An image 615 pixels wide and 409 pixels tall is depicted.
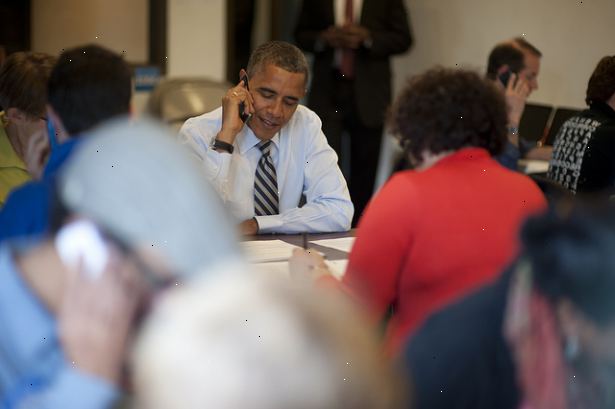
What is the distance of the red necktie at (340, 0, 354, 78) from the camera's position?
5.68m

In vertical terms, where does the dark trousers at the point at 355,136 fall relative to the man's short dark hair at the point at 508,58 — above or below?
below

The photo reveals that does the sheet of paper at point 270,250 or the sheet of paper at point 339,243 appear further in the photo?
the sheet of paper at point 339,243

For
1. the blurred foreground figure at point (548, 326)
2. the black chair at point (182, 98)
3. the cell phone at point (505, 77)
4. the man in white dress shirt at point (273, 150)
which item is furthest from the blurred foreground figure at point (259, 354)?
the black chair at point (182, 98)

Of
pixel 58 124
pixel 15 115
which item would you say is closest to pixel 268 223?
pixel 15 115

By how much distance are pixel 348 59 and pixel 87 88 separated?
14.2ft

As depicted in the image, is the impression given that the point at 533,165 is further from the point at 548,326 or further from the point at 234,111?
the point at 548,326

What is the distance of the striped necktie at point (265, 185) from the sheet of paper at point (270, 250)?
1.23 feet

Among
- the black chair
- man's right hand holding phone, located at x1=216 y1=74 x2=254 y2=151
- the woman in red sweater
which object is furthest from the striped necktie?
the black chair

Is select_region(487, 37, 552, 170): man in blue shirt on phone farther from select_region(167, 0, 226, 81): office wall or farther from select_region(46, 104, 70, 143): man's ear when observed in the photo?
select_region(46, 104, 70, 143): man's ear

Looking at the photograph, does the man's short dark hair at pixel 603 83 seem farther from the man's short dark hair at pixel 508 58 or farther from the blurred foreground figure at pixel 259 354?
the blurred foreground figure at pixel 259 354

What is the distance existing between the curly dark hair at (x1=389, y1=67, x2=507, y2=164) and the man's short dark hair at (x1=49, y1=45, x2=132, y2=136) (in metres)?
0.76

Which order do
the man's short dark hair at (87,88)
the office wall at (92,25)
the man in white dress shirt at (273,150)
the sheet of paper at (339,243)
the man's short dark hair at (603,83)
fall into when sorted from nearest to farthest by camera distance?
the man's short dark hair at (87,88) → the sheet of paper at (339,243) → the man in white dress shirt at (273,150) → the man's short dark hair at (603,83) → the office wall at (92,25)

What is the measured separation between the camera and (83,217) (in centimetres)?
99

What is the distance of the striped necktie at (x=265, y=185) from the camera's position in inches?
123
